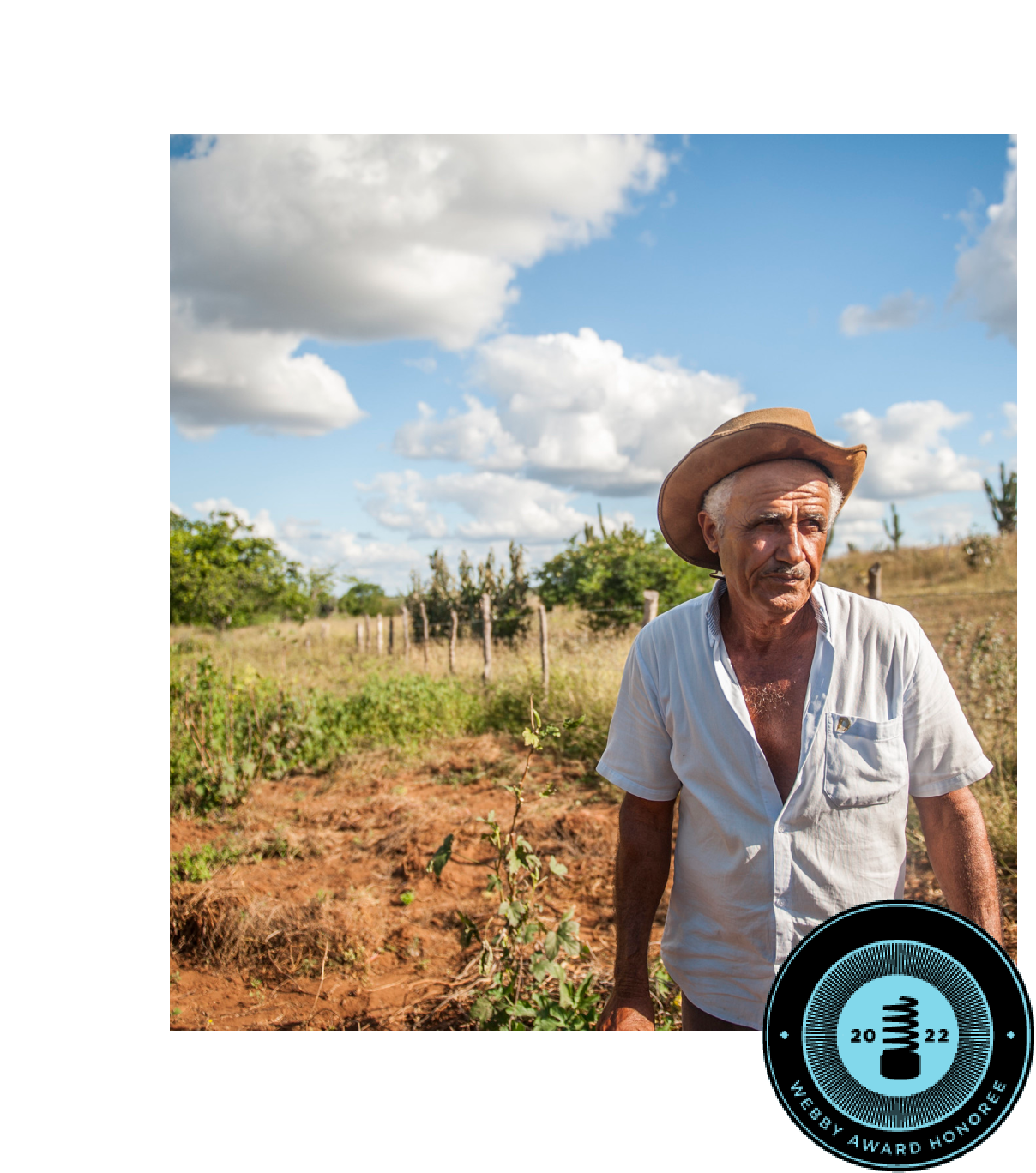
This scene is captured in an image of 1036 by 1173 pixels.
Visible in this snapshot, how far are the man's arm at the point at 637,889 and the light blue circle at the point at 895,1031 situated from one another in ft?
1.94

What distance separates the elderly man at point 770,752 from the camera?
4.81 ft

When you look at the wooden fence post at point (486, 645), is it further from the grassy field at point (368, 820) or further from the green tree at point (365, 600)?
the green tree at point (365, 600)

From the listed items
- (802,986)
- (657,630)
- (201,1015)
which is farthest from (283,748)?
(802,986)

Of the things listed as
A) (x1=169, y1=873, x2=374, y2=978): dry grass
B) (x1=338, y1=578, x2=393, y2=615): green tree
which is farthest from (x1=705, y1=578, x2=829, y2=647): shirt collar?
(x1=338, y1=578, x2=393, y2=615): green tree

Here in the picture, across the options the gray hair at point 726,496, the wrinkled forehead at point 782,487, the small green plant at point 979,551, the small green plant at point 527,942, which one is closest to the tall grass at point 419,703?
the gray hair at point 726,496

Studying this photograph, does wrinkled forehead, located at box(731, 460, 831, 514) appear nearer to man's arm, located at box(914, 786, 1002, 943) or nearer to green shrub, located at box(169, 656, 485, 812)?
man's arm, located at box(914, 786, 1002, 943)

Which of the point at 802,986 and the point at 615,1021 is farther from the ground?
the point at 802,986

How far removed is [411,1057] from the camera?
125 cm

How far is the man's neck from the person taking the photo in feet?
5.26

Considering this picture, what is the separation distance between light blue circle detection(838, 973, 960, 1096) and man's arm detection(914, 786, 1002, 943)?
0.42m
